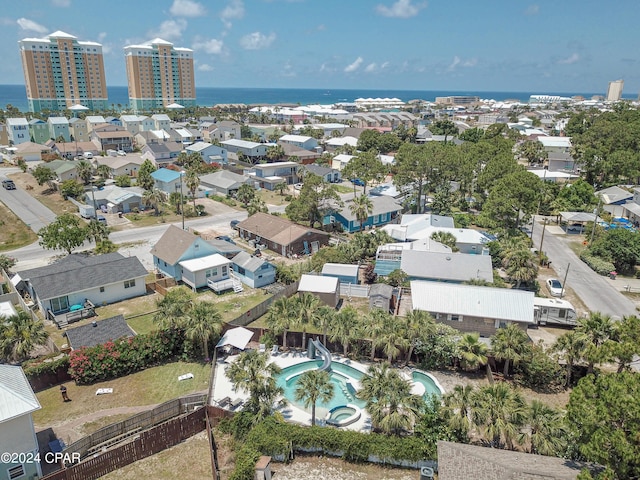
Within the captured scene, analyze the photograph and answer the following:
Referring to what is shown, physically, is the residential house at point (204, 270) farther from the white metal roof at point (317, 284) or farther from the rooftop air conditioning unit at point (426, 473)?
the rooftop air conditioning unit at point (426, 473)

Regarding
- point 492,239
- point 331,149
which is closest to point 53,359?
point 492,239

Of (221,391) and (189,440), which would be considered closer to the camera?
(189,440)

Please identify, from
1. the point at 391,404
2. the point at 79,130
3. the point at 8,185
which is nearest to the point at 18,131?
the point at 79,130

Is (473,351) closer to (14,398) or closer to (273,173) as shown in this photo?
(14,398)

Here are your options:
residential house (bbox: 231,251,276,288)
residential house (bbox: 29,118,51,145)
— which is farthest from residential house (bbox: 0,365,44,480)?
residential house (bbox: 29,118,51,145)

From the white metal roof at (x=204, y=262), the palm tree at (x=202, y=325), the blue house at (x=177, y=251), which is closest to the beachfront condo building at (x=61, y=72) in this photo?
the blue house at (x=177, y=251)

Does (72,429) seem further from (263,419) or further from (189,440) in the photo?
(263,419)

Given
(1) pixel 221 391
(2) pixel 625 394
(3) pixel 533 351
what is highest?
(2) pixel 625 394

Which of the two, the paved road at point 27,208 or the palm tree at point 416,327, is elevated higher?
the palm tree at point 416,327
